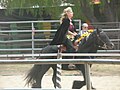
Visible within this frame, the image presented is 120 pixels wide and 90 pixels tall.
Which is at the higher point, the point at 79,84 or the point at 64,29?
the point at 64,29

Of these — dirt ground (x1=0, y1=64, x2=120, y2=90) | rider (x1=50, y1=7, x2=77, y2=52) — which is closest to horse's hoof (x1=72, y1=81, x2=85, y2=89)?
dirt ground (x1=0, y1=64, x2=120, y2=90)

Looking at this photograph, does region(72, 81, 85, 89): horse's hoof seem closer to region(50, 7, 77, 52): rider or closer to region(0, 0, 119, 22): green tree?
region(50, 7, 77, 52): rider

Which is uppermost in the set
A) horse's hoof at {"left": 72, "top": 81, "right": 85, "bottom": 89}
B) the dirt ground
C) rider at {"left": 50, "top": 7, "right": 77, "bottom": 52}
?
rider at {"left": 50, "top": 7, "right": 77, "bottom": 52}

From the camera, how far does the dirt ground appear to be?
905 cm

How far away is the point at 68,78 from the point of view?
1068 centimetres

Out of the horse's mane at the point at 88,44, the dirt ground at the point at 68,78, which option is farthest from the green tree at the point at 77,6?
the horse's mane at the point at 88,44

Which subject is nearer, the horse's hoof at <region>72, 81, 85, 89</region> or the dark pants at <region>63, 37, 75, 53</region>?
the horse's hoof at <region>72, 81, 85, 89</region>

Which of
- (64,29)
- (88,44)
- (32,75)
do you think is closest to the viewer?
(32,75)

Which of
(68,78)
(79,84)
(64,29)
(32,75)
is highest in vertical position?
(64,29)

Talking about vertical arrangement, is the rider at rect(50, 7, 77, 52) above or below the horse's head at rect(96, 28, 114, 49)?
above

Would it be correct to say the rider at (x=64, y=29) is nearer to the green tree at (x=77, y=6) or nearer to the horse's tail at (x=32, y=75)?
the horse's tail at (x=32, y=75)

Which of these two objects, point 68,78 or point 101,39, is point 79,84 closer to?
point 101,39

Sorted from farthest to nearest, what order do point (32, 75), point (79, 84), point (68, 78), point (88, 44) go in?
point (68, 78) → point (88, 44) → point (79, 84) → point (32, 75)

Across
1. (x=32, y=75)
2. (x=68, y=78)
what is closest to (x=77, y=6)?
(x=68, y=78)
